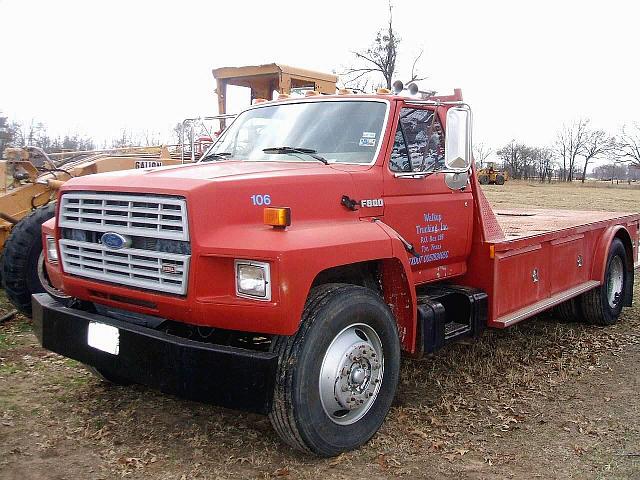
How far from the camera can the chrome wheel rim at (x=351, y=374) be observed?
157 inches

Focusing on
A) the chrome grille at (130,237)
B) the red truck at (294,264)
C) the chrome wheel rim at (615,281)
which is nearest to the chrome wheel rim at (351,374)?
the red truck at (294,264)

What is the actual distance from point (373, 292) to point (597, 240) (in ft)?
13.6

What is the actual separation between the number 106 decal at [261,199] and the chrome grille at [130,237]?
0.44 meters

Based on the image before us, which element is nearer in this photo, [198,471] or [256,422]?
[198,471]

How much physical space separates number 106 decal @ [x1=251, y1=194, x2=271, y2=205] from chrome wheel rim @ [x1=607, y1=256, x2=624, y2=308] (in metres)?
5.10

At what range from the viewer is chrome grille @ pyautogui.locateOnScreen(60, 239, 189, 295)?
12.3 ft

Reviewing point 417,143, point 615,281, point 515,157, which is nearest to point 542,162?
point 515,157

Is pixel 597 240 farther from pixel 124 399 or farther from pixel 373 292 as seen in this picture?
pixel 124 399

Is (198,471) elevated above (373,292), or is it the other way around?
(373,292)

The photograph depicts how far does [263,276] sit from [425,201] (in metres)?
1.87

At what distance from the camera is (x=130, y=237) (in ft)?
12.9

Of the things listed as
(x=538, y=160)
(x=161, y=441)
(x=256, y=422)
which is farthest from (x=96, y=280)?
(x=538, y=160)

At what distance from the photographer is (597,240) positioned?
24.3 feet

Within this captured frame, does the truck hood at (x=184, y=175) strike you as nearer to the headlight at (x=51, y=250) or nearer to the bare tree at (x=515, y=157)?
the headlight at (x=51, y=250)
